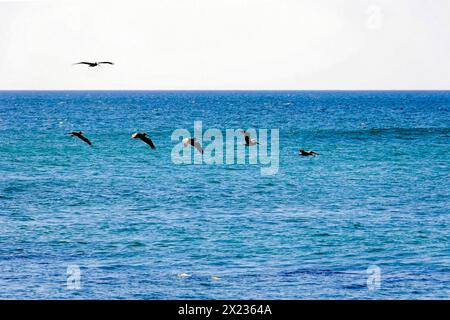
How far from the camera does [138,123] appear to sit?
156375mm

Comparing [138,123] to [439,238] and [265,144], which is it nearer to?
[265,144]

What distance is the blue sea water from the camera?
33750mm

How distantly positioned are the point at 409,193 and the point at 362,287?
100 ft

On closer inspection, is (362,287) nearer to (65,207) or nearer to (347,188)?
(65,207)

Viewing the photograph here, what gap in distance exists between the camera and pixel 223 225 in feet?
155

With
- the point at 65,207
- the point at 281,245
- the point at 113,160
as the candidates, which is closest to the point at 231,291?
the point at 281,245

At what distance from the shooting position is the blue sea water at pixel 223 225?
3375 centimetres

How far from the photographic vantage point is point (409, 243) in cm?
4184

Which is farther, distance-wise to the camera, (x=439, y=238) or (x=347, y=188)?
(x=347, y=188)

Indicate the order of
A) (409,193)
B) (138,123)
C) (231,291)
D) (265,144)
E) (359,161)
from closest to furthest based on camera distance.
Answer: (231,291) → (409,193) → (359,161) → (265,144) → (138,123)

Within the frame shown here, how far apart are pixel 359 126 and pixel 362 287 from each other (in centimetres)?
11478

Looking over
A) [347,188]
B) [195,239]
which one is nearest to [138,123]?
[347,188]
